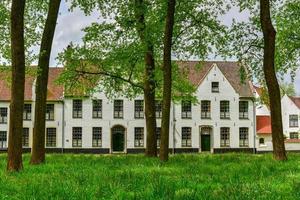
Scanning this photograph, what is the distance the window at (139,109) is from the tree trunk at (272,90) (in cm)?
4478

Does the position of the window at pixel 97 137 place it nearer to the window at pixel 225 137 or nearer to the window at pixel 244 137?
the window at pixel 225 137

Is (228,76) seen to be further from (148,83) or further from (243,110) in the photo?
(148,83)

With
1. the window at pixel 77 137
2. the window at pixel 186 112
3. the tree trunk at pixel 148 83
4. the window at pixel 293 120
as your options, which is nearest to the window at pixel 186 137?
the window at pixel 186 112

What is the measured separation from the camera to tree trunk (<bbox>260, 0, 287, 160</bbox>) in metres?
18.6

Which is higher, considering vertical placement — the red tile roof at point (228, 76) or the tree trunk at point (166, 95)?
the red tile roof at point (228, 76)

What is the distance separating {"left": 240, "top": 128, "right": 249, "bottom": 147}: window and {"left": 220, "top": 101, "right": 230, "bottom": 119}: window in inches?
105

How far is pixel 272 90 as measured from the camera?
61.3 ft

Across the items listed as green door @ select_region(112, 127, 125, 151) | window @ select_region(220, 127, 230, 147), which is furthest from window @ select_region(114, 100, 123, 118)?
window @ select_region(220, 127, 230, 147)

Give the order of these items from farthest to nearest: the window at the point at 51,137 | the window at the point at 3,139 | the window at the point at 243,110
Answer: the window at the point at 243,110 < the window at the point at 51,137 < the window at the point at 3,139

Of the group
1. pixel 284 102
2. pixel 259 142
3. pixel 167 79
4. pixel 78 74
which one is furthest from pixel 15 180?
pixel 284 102

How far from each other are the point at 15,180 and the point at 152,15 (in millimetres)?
15441

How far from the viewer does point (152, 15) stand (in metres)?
25.1

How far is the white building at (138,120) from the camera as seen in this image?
61938 mm

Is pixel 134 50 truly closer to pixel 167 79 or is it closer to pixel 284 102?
pixel 167 79
